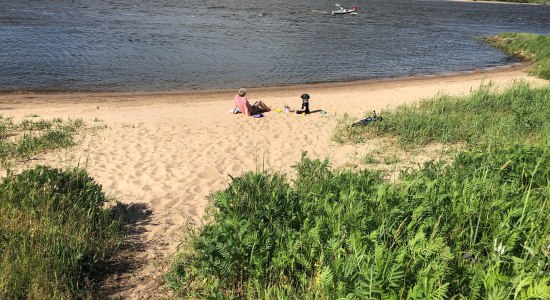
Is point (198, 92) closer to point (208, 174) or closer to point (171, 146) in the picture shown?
point (171, 146)

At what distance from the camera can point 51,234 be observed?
446 cm

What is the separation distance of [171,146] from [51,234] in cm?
594

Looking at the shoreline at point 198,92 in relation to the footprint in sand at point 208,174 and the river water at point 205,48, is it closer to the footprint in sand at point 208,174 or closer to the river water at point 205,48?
the river water at point 205,48

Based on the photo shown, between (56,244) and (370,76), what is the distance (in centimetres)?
2215

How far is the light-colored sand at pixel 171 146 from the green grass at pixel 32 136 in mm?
384

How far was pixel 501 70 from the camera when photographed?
1053 inches

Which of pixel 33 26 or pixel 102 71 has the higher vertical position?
pixel 33 26

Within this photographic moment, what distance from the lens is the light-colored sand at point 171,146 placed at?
594 cm

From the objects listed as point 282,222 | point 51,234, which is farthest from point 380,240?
point 51,234

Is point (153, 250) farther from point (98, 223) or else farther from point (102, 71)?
point (102, 71)

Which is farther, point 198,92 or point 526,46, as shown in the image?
point 526,46

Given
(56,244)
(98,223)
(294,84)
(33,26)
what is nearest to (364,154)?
(98,223)

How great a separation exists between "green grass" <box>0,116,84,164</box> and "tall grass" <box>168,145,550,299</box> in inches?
228

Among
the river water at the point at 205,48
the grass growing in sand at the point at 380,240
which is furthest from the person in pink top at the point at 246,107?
the grass growing in sand at the point at 380,240
